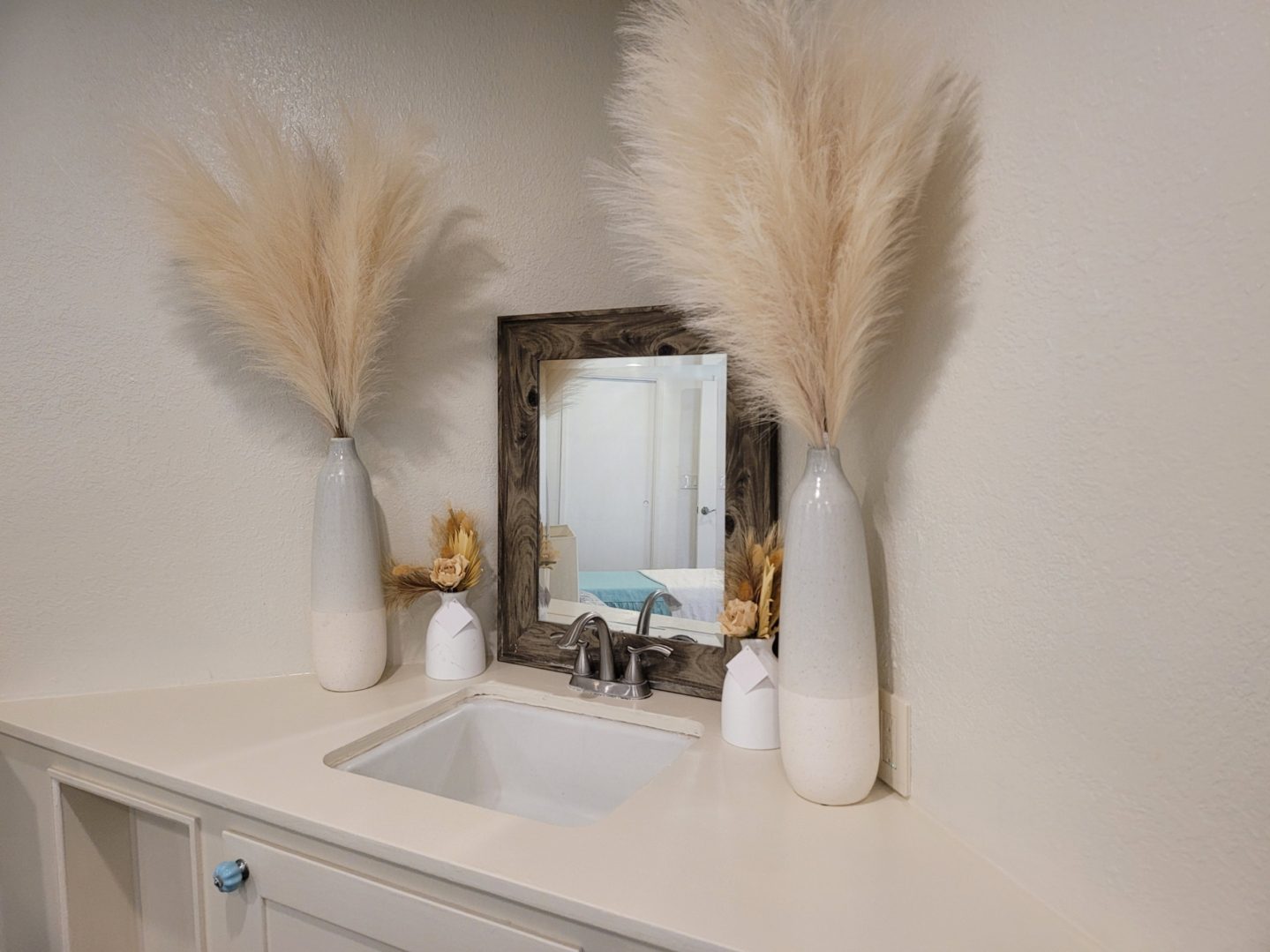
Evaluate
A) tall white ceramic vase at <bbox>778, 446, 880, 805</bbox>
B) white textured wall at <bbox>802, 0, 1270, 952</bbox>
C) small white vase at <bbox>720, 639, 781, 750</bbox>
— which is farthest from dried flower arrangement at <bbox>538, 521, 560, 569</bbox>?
white textured wall at <bbox>802, 0, 1270, 952</bbox>

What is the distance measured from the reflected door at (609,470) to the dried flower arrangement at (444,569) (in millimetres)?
194

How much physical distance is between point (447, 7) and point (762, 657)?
140 centimetres

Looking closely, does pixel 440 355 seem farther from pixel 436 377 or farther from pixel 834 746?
pixel 834 746

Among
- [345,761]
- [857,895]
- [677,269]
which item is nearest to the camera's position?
[857,895]

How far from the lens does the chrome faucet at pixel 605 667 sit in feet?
4.63

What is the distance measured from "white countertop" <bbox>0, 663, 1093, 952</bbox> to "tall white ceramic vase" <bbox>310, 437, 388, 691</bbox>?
0.37 feet

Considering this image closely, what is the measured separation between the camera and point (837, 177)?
92 centimetres

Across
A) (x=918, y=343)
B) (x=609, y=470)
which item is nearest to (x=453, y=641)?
(x=609, y=470)

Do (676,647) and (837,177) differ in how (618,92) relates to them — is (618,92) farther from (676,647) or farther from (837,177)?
(676,647)

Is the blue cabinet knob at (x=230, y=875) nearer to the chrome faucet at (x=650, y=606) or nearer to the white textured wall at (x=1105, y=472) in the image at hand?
the chrome faucet at (x=650, y=606)

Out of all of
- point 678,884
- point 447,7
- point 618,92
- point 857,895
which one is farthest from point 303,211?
point 857,895

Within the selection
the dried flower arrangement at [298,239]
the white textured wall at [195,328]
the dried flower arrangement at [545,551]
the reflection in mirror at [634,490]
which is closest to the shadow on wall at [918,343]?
the reflection in mirror at [634,490]

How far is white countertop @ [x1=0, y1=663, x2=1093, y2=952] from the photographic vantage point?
30.3 inches

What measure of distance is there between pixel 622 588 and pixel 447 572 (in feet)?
1.11
